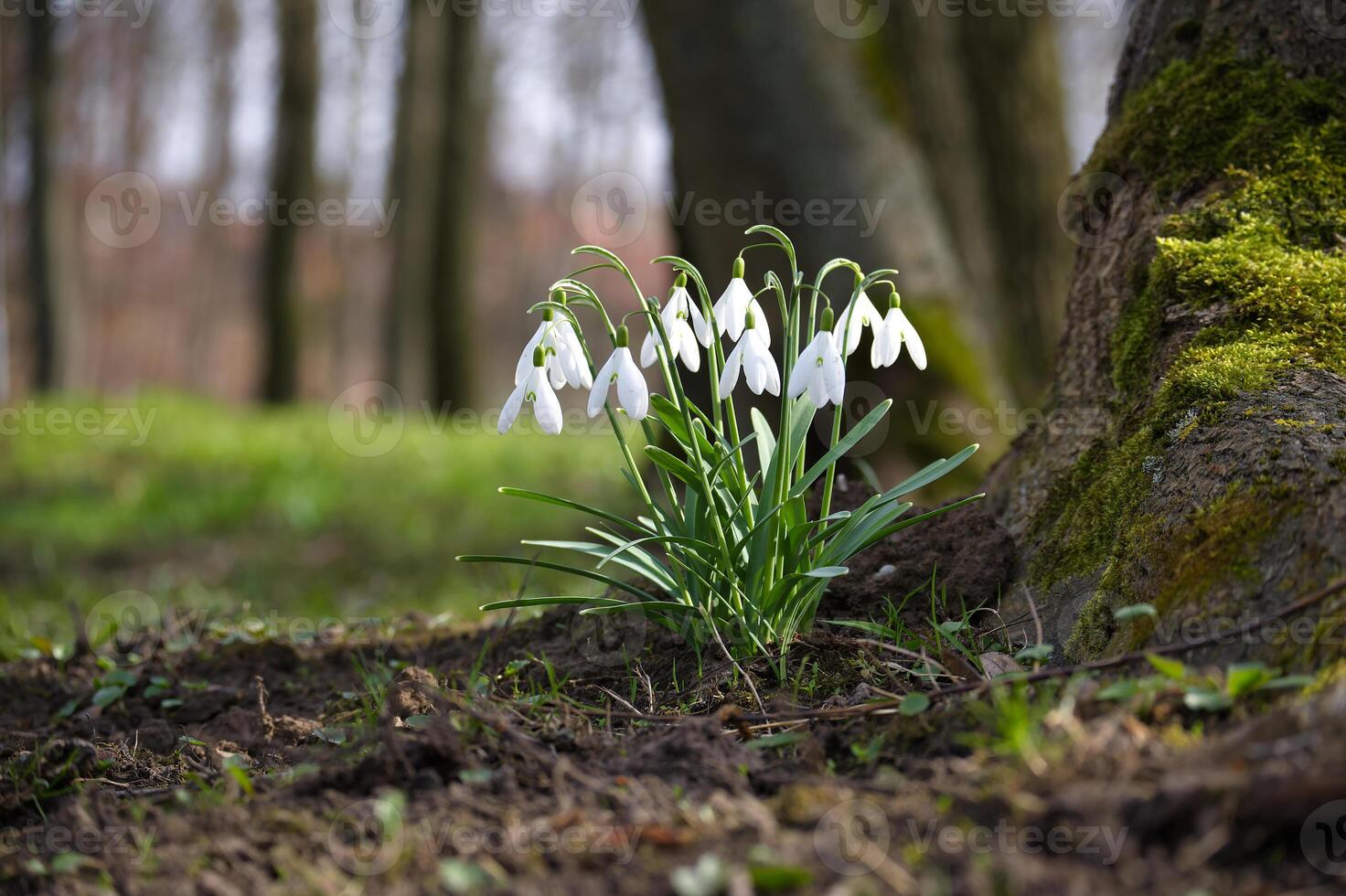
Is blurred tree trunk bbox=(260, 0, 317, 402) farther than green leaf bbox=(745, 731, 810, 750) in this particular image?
Yes

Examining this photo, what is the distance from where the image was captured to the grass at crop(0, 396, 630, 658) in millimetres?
5180

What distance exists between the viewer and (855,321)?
6.71 ft

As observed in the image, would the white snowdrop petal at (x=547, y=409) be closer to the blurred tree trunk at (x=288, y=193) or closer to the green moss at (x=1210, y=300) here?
the green moss at (x=1210, y=300)

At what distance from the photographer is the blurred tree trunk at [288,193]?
10.9 metres

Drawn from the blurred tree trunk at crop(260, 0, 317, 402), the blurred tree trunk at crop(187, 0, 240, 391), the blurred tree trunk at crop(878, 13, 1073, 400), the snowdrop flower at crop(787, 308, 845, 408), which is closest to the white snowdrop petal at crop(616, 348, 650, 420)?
the snowdrop flower at crop(787, 308, 845, 408)

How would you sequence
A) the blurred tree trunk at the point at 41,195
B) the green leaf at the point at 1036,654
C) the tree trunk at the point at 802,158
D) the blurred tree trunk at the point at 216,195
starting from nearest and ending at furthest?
the green leaf at the point at 1036,654 < the tree trunk at the point at 802,158 < the blurred tree trunk at the point at 41,195 < the blurred tree trunk at the point at 216,195

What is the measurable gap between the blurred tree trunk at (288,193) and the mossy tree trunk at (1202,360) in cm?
953

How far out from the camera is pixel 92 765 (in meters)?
2.09

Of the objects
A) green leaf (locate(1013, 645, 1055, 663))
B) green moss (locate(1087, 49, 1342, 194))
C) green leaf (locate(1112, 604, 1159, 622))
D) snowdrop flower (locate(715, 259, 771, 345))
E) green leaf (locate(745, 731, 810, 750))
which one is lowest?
green leaf (locate(745, 731, 810, 750))

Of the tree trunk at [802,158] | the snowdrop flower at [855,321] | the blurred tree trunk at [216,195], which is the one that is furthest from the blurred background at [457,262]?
the blurred tree trunk at [216,195]

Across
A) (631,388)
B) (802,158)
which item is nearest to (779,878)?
(631,388)

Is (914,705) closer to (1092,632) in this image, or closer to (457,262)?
(1092,632)

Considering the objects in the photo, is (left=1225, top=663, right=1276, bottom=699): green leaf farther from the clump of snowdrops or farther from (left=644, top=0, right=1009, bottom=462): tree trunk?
(left=644, top=0, right=1009, bottom=462): tree trunk

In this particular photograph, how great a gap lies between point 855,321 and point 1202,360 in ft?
2.49
